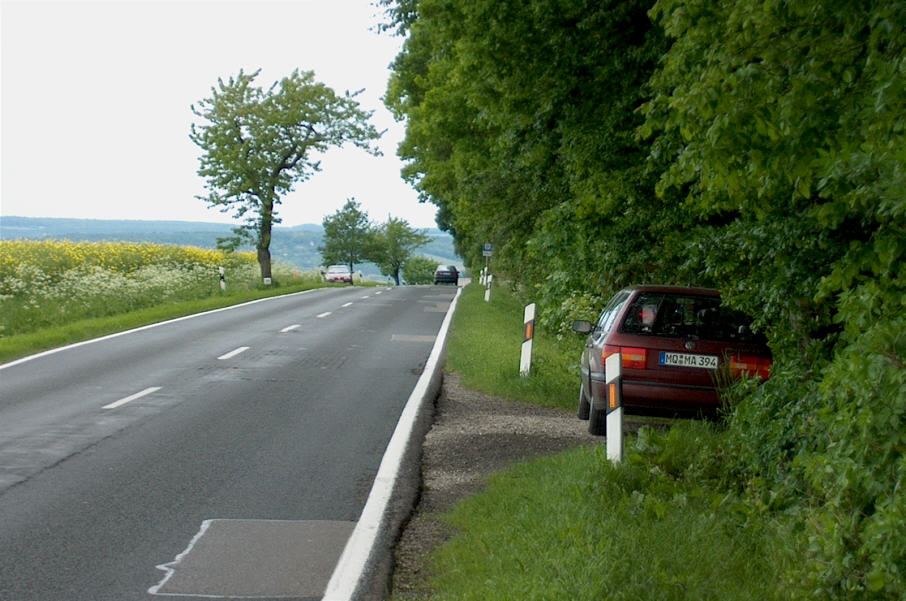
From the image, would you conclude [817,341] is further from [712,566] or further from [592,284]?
[592,284]

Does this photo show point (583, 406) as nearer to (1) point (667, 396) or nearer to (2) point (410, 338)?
(1) point (667, 396)

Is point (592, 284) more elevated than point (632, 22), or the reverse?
point (632, 22)

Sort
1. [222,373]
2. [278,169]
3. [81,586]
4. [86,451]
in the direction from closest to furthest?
1. [81,586]
2. [86,451]
3. [222,373]
4. [278,169]

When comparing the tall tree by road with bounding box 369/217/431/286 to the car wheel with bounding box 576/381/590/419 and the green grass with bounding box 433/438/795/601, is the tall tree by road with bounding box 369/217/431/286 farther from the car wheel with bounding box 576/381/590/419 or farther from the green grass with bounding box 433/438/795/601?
the green grass with bounding box 433/438/795/601

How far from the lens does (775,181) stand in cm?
591

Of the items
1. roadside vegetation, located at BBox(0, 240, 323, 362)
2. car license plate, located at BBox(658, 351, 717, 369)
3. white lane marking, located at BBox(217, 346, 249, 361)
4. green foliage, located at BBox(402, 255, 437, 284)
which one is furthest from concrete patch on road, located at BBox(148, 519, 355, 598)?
green foliage, located at BBox(402, 255, 437, 284)

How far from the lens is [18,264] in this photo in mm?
31625

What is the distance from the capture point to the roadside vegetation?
21.7m

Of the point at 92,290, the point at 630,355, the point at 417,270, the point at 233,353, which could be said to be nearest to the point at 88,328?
the point at 233,353

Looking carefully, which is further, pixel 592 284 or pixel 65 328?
pixel 65 328

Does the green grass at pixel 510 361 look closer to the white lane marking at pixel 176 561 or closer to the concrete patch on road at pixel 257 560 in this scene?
the concrete patch on road at pixel 257 560

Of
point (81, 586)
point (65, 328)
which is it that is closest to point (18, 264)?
point (65, 328)

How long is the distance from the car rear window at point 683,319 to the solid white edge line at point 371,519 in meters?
2.48

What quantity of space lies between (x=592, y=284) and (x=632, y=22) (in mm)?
6327
